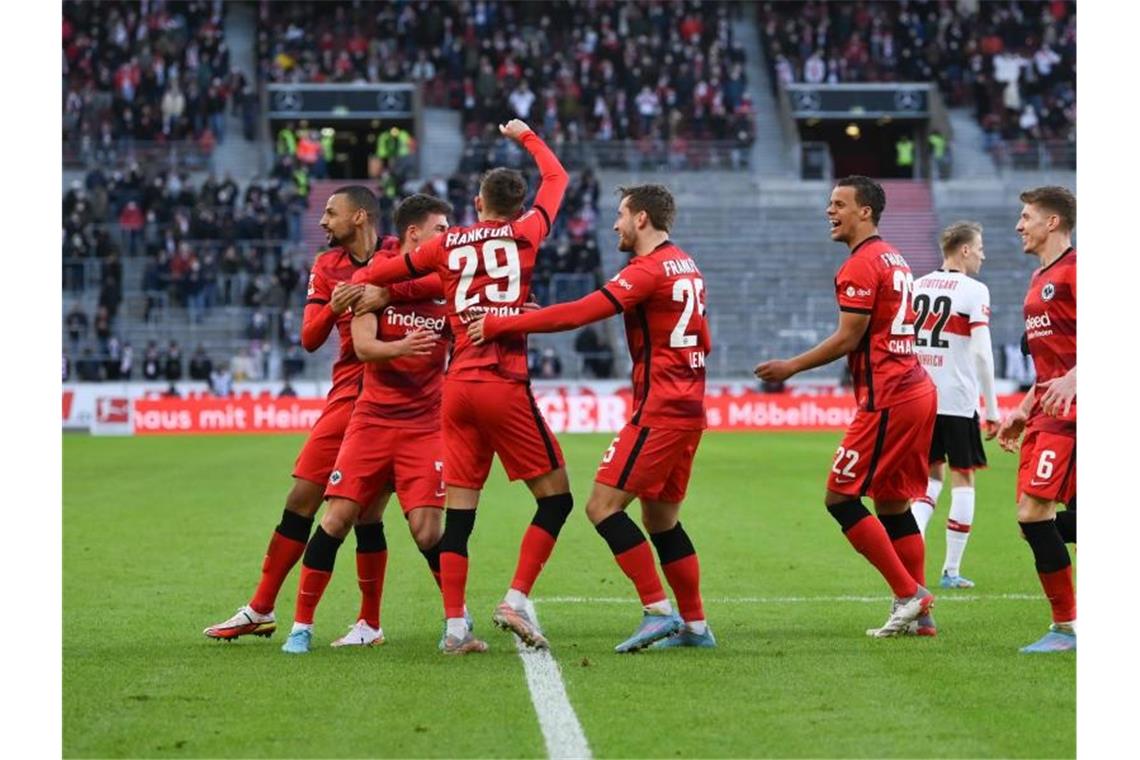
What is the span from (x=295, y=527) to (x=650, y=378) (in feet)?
6.94

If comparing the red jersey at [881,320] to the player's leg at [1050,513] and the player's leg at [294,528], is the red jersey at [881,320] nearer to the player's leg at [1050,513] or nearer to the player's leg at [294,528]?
the player's leg at [1050,513]

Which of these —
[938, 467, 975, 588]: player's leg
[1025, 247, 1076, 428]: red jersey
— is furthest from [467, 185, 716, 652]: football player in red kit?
[938, 467, 975, 588]: player's leg

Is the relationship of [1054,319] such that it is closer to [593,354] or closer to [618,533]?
[618,533]

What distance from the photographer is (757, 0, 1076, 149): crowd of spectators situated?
46.9 m

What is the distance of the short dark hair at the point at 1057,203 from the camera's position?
8.76 metres

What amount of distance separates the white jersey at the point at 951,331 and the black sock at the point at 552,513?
13.8 feet

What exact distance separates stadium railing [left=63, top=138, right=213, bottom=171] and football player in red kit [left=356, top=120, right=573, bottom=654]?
119 feet

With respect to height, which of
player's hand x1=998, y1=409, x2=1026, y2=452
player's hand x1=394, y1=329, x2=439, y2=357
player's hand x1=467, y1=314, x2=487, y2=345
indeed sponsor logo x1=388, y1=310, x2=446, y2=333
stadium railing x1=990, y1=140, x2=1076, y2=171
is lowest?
player's hand x1=998, y1=409, x2=1026, y2=452

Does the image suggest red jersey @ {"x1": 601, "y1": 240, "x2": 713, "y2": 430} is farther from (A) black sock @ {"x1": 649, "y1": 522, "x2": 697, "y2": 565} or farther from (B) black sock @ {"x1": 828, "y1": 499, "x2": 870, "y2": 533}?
(B) black sock @ {"x1": 828, "y1": 499, "x2": 870, "y2": 533}

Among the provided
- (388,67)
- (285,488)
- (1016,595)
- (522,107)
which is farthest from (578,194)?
(1016,595)

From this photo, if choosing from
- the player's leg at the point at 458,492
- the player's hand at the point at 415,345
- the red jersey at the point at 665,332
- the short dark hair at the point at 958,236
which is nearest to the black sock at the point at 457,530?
the player's leg at the point at 458,492

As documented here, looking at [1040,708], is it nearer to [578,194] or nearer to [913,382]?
[913,382]
